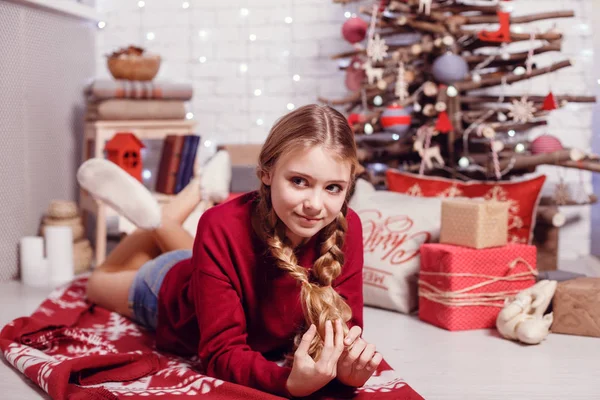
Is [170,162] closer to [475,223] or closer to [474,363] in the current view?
[475,223]

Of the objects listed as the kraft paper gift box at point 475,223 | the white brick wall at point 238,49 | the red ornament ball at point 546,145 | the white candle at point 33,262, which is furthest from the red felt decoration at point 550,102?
the white candle at point 33,262

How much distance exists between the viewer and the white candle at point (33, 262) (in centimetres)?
293

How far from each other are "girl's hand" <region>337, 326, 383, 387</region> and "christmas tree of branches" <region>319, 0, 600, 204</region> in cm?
157

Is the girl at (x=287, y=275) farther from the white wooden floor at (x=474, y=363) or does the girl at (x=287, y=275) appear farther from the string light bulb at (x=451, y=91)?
the string light bulb at (x=451, y=91)

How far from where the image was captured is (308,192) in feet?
4.85

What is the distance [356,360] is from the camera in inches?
55.6

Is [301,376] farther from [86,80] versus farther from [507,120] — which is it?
[86,80]

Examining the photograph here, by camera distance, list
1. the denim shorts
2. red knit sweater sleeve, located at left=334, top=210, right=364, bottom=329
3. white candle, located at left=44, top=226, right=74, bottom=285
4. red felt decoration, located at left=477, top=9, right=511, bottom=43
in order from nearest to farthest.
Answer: red knit sweater sleeve, located at left=334, top=210, right=364, bottom=329, the denim shorts, red felt decoration, located at left=477, top=9, right=511, bottom=43, white candle, located at left=44, top=226, right=74, bottom=285

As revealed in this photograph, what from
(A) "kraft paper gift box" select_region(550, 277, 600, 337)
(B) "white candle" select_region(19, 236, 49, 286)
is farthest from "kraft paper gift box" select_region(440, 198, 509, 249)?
(B) "white candle" select_region(19, 236, 49, 286)

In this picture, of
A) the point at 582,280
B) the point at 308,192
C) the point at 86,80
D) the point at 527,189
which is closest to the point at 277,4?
the point at 86,80

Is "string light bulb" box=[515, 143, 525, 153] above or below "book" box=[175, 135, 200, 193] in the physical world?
above

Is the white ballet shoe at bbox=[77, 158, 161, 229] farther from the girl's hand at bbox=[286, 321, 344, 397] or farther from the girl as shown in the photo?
the girl's hand at bbox=[286, 321, 344, 397]

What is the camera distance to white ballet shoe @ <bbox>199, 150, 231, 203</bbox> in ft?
8.60

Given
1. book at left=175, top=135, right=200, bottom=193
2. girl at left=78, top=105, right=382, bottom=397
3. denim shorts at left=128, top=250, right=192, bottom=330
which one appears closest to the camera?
girl at left=78, top=105, right=382, bottom=397
